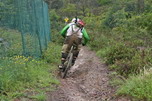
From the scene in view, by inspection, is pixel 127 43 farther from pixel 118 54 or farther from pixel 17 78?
pixel 17 78

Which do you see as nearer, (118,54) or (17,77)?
(17,77)

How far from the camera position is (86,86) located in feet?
21.6

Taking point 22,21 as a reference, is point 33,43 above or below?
below

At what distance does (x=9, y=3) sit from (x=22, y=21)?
3.19 ft

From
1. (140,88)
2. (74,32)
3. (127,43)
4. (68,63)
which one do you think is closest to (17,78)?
(68,63)

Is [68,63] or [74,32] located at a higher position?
[74,32]

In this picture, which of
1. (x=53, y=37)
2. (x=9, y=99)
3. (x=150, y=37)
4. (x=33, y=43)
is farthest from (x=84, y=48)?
(x=9, y=99)

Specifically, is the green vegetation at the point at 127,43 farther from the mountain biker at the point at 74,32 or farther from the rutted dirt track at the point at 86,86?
the mountain biker at the point at 74,32

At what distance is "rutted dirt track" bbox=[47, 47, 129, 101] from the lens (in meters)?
5.48

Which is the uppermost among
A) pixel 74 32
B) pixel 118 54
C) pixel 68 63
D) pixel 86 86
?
pixel 74 32

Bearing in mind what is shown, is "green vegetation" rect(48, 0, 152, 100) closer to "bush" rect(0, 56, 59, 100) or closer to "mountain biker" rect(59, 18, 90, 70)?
"mountain biker" rect(59, 18, 90, 70)

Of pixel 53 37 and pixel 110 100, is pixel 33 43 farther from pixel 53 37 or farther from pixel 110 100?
pixel 53 37

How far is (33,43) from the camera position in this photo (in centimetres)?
810

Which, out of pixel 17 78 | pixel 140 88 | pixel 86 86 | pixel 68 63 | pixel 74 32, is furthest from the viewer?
pixel 74 32
